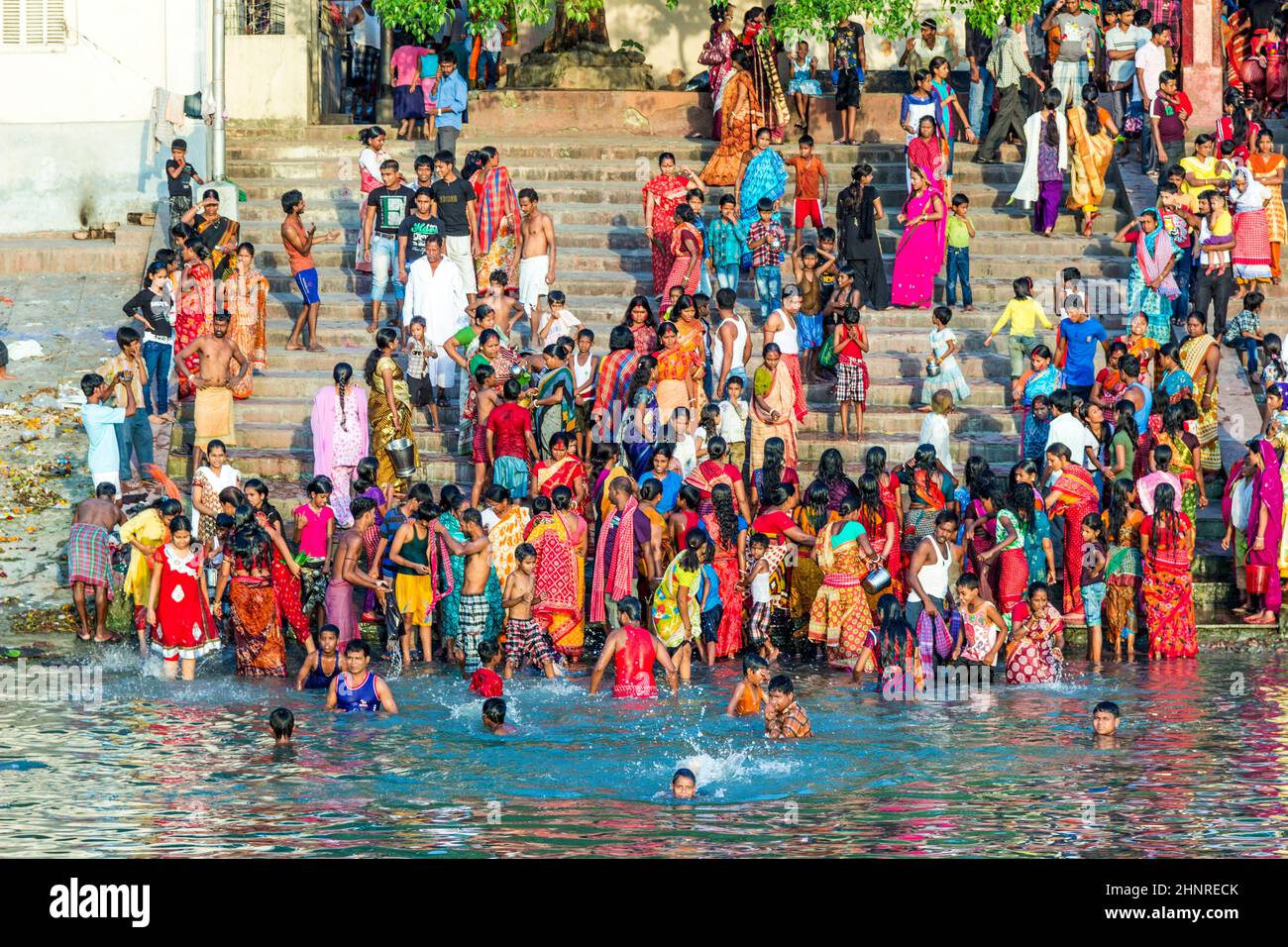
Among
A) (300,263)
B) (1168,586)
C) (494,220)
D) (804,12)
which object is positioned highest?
(804,12)

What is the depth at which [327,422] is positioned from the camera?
1803 cm

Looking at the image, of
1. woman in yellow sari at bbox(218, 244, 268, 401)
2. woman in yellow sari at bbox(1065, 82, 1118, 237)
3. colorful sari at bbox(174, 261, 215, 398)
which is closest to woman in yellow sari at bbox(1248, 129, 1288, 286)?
woman in yellow sari at bbox(1065, 82, 1118, 237)

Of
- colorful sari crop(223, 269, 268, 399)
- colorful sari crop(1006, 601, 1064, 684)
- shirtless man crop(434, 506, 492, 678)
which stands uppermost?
colorful sari crop(223, 269, 268, 399)

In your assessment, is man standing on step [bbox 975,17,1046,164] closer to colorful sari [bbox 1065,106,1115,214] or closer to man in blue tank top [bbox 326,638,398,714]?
colorful sari [bbox 1065,106,1115,214]

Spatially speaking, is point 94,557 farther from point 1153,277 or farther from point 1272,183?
point 1272,183

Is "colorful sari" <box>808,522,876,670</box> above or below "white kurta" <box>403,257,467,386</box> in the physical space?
below

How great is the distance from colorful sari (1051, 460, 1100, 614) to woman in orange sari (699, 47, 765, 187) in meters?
7.21

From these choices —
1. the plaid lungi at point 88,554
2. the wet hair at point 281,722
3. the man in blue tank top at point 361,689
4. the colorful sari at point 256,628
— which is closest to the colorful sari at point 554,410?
the colorful sari at point 256,628

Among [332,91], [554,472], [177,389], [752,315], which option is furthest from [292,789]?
[332,91]

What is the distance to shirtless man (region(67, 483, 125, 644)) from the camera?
1716 centimetres

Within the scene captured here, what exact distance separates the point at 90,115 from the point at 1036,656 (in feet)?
41.9

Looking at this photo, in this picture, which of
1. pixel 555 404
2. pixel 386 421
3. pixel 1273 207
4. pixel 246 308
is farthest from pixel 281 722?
pixel 1273 207

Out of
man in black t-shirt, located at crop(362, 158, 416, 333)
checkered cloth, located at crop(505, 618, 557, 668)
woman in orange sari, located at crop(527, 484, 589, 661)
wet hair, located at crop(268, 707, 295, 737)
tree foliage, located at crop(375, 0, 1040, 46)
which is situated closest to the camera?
wet hair, located at crop(268, 707, 295, 737)

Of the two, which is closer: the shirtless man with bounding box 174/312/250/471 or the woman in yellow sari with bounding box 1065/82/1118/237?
the shirtless man with bounding box 174/312/250/471
